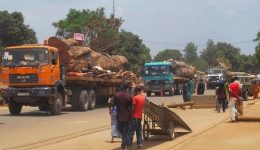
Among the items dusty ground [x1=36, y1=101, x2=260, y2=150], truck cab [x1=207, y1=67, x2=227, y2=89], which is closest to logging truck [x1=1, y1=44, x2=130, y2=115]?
dusty ground [x1=36, y1=101, x2=260, y2=150]

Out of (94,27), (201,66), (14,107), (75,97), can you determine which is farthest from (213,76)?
(201,66)

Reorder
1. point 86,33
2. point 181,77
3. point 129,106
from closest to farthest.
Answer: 1. point 129,106
2. point 181,77
3. point 86,33

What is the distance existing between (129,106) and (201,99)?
1712 cm

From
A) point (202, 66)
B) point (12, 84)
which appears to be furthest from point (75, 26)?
point (202, 66)

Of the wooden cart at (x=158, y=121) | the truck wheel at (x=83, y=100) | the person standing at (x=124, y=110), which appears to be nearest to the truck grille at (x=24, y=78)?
the truck wheel at (x=83, y=100)

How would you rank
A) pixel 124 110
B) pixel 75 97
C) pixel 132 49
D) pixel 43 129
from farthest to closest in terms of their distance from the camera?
pixel 132 49 → pixel 75 97 → pixel 43 129 → pixel 124 110

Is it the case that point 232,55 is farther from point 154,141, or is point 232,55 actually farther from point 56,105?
point 154,141

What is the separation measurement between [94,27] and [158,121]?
5107 centimetres

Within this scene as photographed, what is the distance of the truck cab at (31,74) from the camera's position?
926 inches

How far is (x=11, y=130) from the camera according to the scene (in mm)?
17703

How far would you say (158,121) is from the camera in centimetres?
1452

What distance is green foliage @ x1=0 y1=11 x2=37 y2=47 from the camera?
208 feet

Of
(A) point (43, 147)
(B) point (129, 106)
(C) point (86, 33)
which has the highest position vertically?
(C) point (86, 33)

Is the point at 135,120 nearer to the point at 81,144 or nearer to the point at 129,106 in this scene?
the point at 129,106
